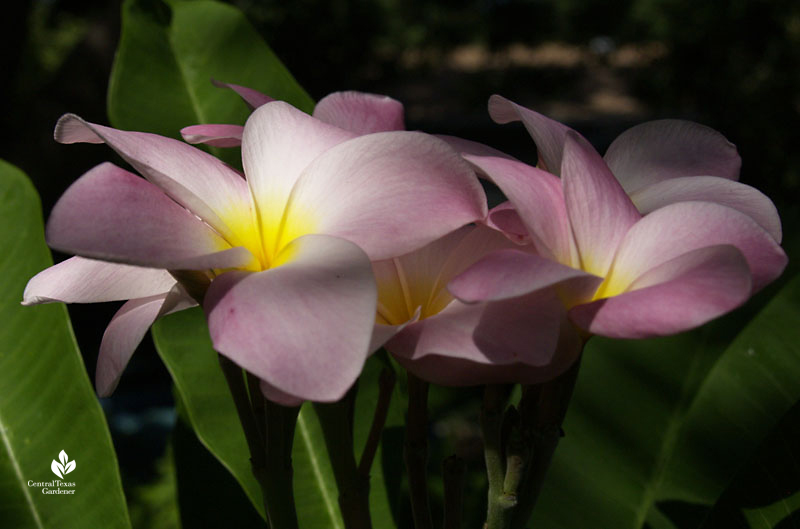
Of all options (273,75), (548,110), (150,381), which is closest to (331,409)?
(273,75)

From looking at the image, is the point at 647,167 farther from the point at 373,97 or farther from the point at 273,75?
the point at 273,75

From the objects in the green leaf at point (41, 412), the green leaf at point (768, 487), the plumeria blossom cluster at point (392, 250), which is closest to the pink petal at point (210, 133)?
the plumeria blossom cluster at point (392, 250)

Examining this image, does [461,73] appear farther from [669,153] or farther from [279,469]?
[279,469]

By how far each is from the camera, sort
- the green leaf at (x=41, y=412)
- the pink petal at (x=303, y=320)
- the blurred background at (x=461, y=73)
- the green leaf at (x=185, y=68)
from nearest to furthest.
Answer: the pink petal at (x=303, y=320) < the green leaf at (x=41, y=412) < the green leaf at (x=185, y=68) < the blurred background at (x=461, y=73)

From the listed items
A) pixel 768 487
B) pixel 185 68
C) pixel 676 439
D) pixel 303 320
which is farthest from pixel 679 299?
pixel 185 68

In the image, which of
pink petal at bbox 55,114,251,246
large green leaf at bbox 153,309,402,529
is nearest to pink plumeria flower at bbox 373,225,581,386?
pink petal at bbox 55,114,251,246

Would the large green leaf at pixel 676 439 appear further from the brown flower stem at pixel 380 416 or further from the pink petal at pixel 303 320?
the pink petal at pixel 303 320
